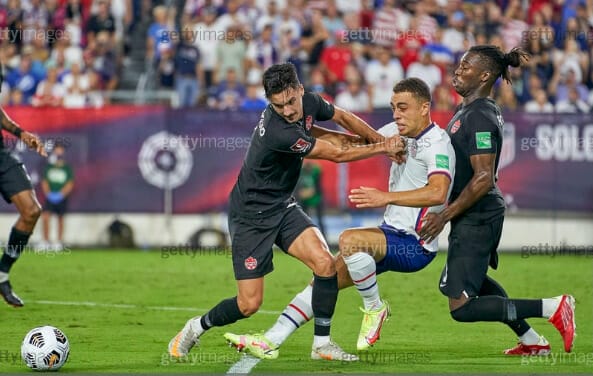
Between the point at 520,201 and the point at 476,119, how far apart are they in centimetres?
978

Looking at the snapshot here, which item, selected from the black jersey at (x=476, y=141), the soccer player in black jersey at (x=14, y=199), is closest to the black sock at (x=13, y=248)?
the soccer player in black jersey at (x=14, y=199)

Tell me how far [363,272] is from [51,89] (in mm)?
12156

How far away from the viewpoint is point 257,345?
870 cm

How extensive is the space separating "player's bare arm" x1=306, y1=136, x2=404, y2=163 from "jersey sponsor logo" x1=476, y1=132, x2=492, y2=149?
22.9 inches

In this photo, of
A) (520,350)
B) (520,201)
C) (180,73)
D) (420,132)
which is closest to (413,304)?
(520,350)

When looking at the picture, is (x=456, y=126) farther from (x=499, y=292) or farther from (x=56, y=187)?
(x=56, y=187)

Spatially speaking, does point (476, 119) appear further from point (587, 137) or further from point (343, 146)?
point (587, 137)

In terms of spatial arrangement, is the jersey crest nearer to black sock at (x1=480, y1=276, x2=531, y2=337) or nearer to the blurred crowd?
black sock at (x1=480, y1=276, x2=531, y2=337)

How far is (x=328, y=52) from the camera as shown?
2031cm

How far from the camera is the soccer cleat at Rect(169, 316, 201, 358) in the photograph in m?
8.82

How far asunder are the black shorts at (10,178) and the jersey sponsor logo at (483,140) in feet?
17.3

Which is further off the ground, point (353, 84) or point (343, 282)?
point (353, 84)

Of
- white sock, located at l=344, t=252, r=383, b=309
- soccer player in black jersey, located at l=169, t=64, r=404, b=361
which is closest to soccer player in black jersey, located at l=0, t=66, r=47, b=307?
soccer player in black jersey, located at l=169, t=64, r=404, b=361

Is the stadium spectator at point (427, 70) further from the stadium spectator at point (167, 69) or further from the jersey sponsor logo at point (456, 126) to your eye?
the jersey sponsor logo at point (456, 126)
